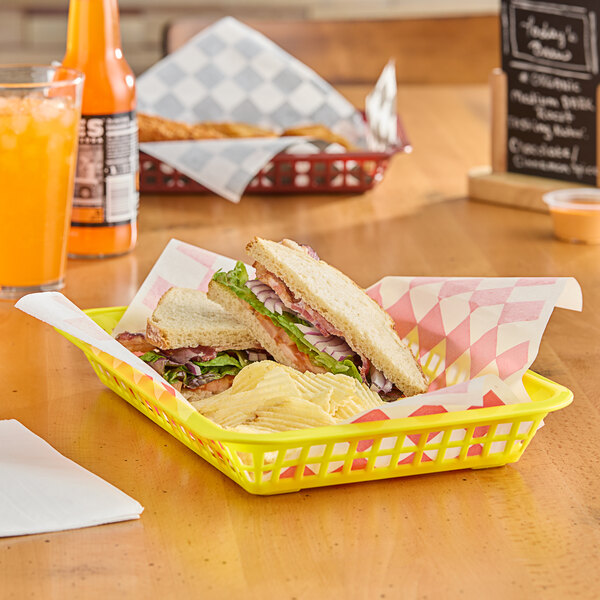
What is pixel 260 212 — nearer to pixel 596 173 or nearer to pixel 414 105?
pixel 596 173

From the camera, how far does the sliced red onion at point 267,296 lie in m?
1.01

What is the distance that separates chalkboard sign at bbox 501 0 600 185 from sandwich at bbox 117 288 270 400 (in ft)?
3.21

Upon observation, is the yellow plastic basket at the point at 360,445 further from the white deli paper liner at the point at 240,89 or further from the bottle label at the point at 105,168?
the white deli paper liner at the point at 240,89

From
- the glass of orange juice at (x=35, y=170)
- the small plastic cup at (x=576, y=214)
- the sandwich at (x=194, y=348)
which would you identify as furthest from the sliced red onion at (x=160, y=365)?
the small plastic cup at (x=576, y=214)

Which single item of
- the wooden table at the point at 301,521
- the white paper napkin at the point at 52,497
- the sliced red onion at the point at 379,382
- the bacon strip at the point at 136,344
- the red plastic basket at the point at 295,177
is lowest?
the wooden table at the point at 301,521

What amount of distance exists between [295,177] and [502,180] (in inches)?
14.0

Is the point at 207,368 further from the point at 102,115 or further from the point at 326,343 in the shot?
the point at 102,115

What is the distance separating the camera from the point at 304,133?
1.92 metres

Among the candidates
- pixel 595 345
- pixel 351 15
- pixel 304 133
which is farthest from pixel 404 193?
pixel 351 15

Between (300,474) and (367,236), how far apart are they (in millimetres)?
897

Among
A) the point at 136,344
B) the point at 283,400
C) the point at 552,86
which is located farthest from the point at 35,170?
the point at 552,86

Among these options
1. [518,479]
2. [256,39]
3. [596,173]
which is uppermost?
[256,39]

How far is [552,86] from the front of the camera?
6.11 ft

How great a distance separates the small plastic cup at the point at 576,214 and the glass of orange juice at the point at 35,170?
0.73 m
